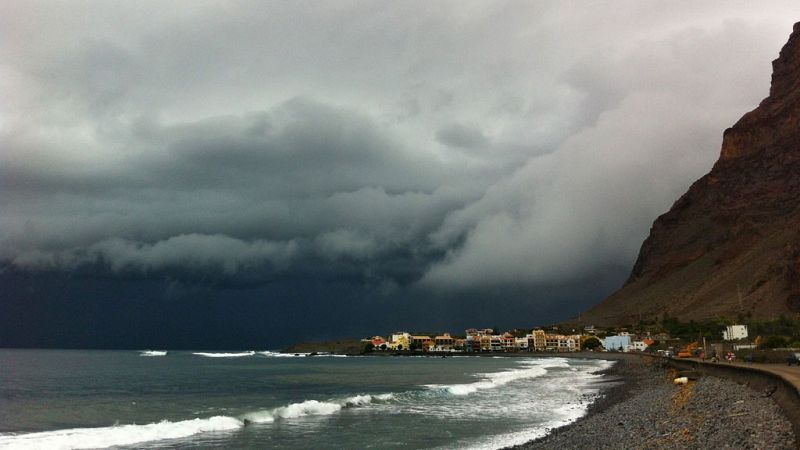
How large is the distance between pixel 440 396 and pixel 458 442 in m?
24.8

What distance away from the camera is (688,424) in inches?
966

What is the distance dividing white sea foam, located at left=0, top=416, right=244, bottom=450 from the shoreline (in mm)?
18955

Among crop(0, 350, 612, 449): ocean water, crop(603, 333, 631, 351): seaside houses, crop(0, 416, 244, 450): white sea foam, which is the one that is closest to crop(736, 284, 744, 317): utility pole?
crop(603, 333, 631, 351): seaside houses

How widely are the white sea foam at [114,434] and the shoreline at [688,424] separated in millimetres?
18955

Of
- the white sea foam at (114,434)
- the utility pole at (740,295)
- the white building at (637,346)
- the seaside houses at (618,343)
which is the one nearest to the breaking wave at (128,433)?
the white sea foam at (114,434)

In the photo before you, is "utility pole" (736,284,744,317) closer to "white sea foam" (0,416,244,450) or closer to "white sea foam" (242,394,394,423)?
"white sea foam" (242,394,394,423)

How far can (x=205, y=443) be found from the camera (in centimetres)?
3114

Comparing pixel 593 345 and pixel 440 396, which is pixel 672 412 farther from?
pixel 593 345

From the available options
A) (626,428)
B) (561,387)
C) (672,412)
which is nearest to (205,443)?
(626,428)

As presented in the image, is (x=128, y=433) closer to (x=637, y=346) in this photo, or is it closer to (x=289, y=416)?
(x=289, y=416)

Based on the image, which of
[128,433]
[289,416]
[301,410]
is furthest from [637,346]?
[128,433]

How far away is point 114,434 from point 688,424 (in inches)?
1134

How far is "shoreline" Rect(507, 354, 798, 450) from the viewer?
19547 mm

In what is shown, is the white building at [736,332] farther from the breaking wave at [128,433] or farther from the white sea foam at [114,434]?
the white sea foam at [114,434]
